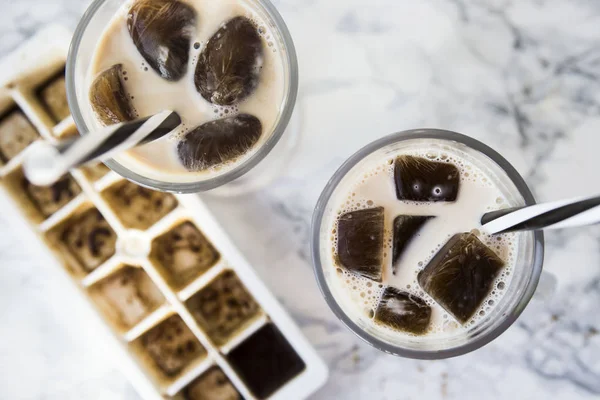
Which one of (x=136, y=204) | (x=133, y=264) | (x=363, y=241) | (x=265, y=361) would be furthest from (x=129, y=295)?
(x=363, y=241)

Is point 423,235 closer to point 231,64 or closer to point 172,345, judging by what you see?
point 231,64

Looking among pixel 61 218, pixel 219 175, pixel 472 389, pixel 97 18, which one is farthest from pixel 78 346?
pixel 472 389

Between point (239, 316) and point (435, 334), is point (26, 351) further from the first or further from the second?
point (435, 334)

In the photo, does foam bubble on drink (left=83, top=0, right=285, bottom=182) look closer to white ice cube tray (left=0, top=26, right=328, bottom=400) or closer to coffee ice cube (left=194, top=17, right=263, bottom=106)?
coffee ice cube (left=194, top=17, right=263, bottom=106)

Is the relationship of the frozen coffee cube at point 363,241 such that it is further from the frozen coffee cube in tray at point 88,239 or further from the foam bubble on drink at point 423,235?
the frozen coffee cube in tray at point 88,239

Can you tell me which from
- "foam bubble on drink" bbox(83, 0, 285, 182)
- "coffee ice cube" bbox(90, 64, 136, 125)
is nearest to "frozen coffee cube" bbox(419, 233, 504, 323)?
"foam bubble on drink" bbox(83, 0, 285, 182)
